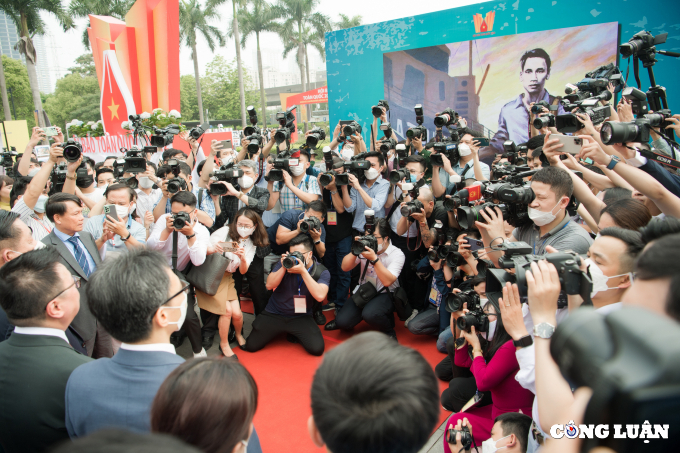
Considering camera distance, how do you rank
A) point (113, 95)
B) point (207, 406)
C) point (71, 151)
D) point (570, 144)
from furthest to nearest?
1. point (113, 95)
2. point (71, 151)
3. point (570, 144)
4. point (207, 406)

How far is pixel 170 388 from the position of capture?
1104 millimetres

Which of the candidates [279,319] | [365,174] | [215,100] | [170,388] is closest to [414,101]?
[365,174]

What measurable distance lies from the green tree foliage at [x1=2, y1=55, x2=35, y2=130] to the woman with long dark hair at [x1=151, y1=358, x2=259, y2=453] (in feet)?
116

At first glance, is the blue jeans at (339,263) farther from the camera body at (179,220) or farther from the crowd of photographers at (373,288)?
the camera body at (179,220)

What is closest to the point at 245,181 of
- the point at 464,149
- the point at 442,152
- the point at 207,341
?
the point at 207,341

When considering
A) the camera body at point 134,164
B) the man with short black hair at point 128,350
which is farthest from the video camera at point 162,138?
the man with short black hair at point 128,350

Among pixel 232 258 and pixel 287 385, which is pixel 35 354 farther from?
pixel 232 258

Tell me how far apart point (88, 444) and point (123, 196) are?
341 cm

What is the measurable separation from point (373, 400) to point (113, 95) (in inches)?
576

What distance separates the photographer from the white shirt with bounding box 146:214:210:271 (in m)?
3.48

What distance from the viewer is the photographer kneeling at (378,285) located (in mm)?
3846

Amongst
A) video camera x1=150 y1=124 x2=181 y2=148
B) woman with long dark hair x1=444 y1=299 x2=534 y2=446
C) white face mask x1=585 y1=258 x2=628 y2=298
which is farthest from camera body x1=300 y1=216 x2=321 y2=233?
white face mask x1=585 y1=258 x2=628 y2=298

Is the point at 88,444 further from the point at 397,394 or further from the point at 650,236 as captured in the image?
the point at 650,236

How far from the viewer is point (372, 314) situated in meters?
3.91
